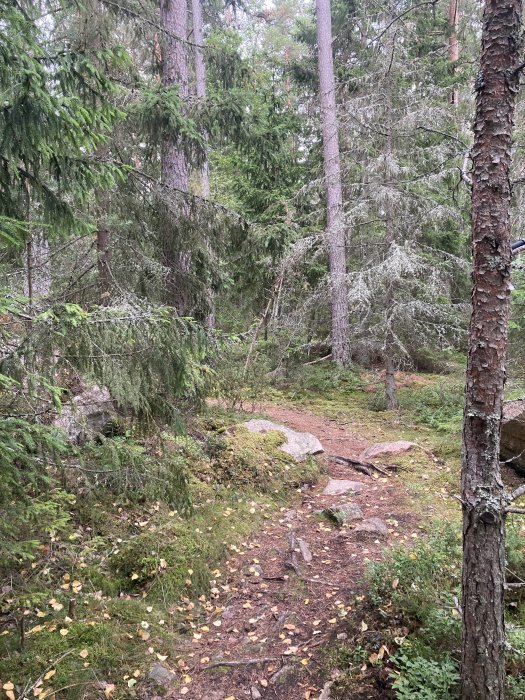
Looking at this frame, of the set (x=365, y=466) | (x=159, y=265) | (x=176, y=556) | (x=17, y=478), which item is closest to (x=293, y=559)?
(x=176, y=556)

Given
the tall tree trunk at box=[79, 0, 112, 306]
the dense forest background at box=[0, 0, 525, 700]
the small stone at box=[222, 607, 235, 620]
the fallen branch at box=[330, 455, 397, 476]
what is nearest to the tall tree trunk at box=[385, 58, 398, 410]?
the dense forest background at box=[0, 0, 525, 700]

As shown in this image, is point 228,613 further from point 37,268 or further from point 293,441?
point 37,268

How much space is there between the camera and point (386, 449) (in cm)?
806

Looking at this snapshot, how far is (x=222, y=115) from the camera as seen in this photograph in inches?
265

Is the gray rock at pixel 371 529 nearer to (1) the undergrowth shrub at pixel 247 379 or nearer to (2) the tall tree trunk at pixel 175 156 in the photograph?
(1) the undergrowth shrub at pixel 247 379

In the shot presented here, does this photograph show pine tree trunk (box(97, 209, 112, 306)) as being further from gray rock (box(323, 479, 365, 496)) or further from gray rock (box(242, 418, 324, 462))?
gray rock (box(323, 479, 365, 496))

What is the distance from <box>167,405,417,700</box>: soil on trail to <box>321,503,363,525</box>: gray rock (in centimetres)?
11

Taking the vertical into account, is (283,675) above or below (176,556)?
below

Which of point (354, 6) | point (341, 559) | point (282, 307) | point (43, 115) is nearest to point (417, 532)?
point (341, 559)

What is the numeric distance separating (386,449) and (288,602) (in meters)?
4.16

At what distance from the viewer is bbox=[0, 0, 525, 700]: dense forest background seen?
327 centimetres

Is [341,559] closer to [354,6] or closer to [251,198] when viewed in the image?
[251,198]

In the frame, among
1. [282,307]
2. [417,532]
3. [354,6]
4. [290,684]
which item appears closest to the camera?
[290,684]

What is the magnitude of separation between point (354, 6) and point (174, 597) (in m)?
16.7
